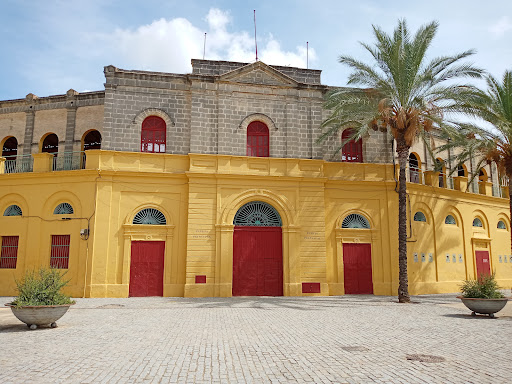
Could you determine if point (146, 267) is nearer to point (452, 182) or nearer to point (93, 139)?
point (93, 139)

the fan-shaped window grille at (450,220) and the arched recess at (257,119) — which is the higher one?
the arched recess at (257,119)

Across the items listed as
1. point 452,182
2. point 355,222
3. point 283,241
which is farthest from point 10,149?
point 452,182

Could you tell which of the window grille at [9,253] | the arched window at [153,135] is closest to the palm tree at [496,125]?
the arched window at [153,135]

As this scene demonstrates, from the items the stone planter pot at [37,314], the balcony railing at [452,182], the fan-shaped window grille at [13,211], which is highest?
the balcony railing at [452,182]

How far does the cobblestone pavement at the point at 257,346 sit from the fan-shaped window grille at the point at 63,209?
236 inches

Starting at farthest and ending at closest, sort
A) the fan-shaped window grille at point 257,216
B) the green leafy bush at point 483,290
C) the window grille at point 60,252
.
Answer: the fan-shaped window grille at point 257,216 → the window grille at point 60,252 → the green leafy bush at point 483,290

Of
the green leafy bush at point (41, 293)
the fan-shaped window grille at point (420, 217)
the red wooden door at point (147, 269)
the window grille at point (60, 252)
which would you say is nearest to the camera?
the green leafy bush at point (41, 293)

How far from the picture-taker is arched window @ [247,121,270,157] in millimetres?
20344

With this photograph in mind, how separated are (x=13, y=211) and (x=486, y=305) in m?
19.3

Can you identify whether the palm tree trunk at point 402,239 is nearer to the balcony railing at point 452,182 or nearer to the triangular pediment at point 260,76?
the balcony railing at point 452,182

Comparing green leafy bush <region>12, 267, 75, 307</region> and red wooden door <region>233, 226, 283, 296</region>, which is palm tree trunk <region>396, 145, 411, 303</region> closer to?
red wooden door <region>233, 226, 283, 296</region>

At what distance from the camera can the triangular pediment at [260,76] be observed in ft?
66.9

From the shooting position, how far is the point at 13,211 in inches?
776

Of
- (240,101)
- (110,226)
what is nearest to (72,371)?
(110,226)
